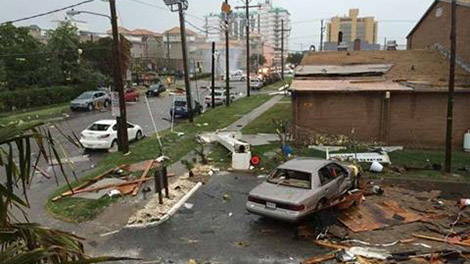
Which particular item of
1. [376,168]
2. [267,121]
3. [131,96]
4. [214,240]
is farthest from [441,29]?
[131,96]

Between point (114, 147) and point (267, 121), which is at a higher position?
point (267, 121)

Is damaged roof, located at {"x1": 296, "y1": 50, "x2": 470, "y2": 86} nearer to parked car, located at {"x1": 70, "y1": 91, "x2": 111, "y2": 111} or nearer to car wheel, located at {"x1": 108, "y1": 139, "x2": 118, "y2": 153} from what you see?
car wheel, located at {"x1": 108, "y1": 139, "x2": 118, "y2": 153}

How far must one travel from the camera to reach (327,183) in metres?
11.4

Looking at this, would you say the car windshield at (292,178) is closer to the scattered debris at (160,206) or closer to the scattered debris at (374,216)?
the scattered debris at (374,216)

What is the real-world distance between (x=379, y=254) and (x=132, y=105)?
38.5 m

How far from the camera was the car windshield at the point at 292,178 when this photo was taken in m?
11.1

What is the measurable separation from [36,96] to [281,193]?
1461 inches

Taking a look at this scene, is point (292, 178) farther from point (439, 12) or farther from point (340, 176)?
point (439, 12)

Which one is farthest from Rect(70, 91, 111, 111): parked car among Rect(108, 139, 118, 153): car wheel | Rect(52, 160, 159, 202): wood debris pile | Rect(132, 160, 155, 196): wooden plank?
Rect(52, 160, 159, 202): wood debris pile

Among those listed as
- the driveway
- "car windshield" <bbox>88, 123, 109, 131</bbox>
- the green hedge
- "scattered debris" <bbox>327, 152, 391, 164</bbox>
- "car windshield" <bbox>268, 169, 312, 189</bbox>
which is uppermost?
the green hedge

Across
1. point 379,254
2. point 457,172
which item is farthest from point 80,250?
point 457,172

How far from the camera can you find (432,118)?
20031 mm

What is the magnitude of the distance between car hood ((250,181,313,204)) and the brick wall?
1025cm

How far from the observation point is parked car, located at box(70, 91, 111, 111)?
1547 inches
